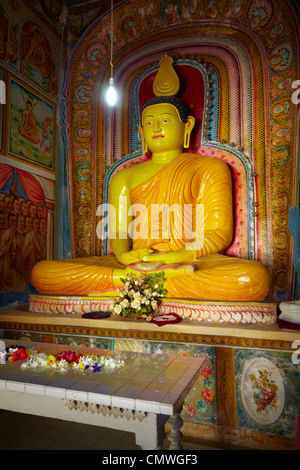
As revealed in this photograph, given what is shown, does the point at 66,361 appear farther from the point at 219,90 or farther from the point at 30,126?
the point at 219,90

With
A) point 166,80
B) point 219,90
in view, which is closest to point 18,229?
point 166,80

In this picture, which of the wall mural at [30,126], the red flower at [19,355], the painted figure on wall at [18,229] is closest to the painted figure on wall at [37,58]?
the wall mural at [30,126]

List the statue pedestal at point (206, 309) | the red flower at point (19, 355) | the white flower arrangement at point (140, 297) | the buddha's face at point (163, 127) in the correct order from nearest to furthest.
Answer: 1. the red flower at point (19, 355)
2. the statue pedestal at point (206, 309)
3. the white flower arrangement at point (140, 297)
4. the buddha's face at point (163, 127)

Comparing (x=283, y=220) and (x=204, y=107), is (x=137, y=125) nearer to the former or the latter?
(x=204, y=107)

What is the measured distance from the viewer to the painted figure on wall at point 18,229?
4.00m

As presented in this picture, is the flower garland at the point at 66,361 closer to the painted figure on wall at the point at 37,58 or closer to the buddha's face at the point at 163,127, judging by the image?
the buddha's face at the point at 163,127

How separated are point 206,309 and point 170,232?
4.69 feet

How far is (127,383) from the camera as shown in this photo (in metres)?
1.71

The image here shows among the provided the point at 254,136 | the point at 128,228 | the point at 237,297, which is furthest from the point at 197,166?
the point at 237,297

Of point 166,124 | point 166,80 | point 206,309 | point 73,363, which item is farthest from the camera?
point 166,80

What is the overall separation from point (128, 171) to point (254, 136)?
174 cm

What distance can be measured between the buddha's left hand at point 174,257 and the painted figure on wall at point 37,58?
3.14 meters

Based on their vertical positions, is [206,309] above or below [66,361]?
above

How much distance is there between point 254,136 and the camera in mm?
4254
